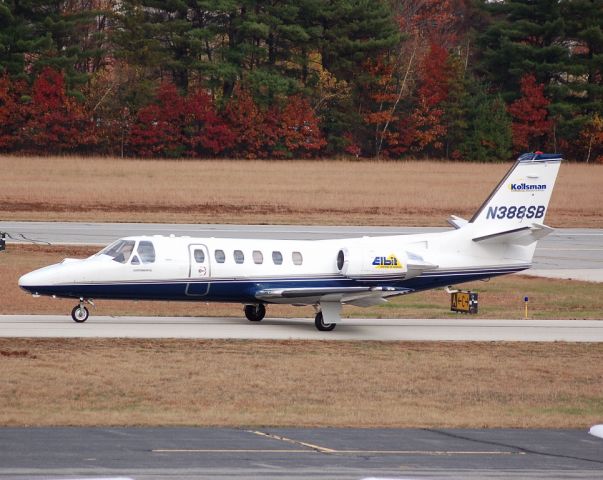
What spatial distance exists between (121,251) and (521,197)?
36.0 feet

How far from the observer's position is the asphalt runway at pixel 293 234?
4803 centimetres

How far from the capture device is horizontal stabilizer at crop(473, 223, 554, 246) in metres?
30.6

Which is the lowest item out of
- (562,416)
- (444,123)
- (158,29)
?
(562,416)

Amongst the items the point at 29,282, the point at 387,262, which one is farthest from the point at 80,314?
the point at 387,262

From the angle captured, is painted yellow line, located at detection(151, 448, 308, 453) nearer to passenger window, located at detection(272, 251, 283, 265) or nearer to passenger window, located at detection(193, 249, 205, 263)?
passenger window, located at detection(193, 249, 205, 263)

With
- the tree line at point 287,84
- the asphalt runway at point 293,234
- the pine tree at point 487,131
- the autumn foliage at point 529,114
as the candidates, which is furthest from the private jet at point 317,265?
the autumn foliage at point 529,114

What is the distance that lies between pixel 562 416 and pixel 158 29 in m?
80.4

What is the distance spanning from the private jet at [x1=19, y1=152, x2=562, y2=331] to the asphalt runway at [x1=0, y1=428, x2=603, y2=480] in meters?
10.7

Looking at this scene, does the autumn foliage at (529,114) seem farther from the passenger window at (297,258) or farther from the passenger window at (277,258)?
the passenger window at (277,258)

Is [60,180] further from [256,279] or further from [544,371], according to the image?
[544,371]

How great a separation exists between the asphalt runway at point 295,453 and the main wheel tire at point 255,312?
41.9ft

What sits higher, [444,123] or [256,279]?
[444,123]

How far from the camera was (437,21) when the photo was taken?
128 metres

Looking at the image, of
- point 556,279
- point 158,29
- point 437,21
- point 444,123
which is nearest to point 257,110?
point 158,29
